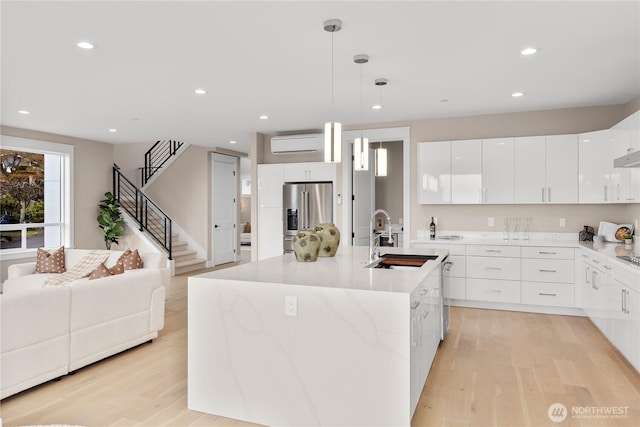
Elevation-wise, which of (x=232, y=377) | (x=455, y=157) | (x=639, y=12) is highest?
(x=639, y=12)

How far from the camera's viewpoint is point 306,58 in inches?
136

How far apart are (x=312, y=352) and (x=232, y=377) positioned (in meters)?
0.55

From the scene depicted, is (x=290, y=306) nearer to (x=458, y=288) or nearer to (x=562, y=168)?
(x=458, y=288)

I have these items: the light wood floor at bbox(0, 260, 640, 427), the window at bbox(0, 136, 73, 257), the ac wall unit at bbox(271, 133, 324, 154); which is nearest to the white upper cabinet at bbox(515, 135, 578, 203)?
the light wood floor at bbox(0, 260, 640, 427)

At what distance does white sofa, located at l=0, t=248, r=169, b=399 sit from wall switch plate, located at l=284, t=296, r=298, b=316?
5.95 ft

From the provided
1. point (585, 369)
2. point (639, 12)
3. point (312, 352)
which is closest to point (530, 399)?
point (585, 369)

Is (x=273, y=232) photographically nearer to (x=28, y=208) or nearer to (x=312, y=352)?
(x=28, y=208)

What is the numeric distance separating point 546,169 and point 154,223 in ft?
24.5

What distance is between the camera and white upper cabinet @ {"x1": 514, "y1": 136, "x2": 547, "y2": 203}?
201 inches

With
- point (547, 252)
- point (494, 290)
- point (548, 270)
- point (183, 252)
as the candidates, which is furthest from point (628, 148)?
point (183, 252)

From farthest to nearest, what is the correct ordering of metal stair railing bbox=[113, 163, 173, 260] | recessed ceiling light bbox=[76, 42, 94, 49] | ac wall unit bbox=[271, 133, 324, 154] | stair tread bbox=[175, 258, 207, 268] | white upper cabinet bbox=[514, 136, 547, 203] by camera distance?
metal stair railing bbox=[113, 163, 173, 260] → stair tread bbox=[175, 258, 207, 268] → ac wall unit bbox=[271, 133, 324, 154] → white upper cabinet bbox=[514, 136, 547, 203] → recessed ceiling light bbox=[76, 42, 94, 49]

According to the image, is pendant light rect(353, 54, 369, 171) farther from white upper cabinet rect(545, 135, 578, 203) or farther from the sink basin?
white upper cabinet rect(545, 135, 578, 203)

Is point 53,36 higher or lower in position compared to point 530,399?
higher

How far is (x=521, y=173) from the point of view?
521cm
